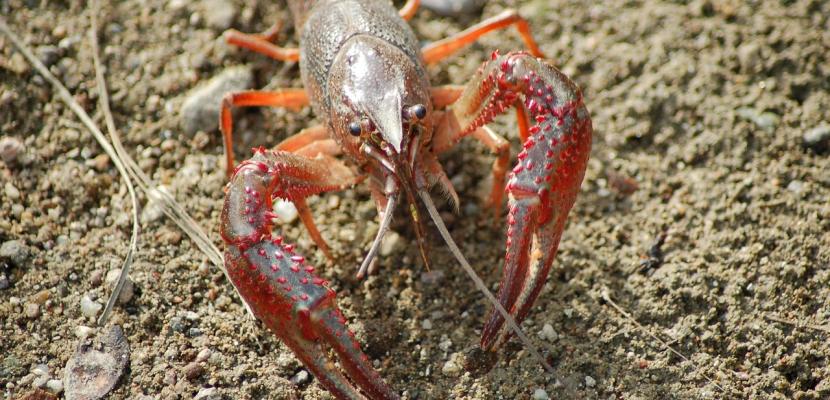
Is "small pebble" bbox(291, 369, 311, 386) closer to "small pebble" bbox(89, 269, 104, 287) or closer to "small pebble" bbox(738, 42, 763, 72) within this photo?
"small pebble" bbox(89, 269, 104, 287)

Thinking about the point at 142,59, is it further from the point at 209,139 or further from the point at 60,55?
the point at 209,139

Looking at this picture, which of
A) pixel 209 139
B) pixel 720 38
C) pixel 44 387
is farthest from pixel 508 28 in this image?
pixel 44 387

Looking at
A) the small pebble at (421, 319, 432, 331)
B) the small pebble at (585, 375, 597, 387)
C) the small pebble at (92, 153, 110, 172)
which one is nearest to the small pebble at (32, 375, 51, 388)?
the small pebble at (92, 153, 110, 172)

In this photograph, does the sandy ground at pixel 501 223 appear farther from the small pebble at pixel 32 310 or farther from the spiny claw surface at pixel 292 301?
the spiny claw surface at pixel 292 301

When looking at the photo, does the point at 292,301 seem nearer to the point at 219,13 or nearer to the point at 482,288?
the point at 482,288

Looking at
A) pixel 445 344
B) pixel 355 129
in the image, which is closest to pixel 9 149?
pixel 355 129

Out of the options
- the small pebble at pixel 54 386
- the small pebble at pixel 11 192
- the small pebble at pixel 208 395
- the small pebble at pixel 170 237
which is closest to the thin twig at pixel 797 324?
the small pebble at pixel 208 395
